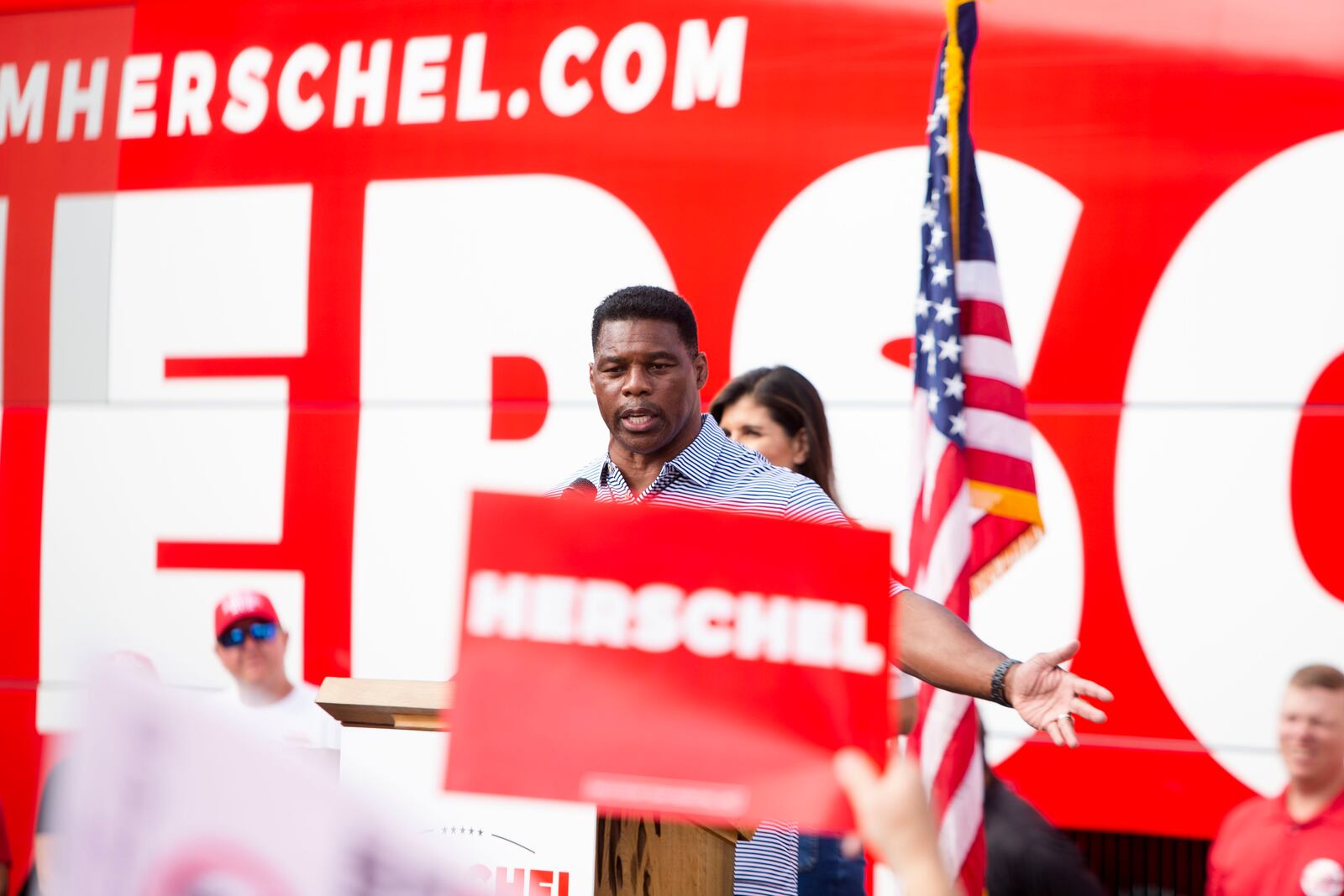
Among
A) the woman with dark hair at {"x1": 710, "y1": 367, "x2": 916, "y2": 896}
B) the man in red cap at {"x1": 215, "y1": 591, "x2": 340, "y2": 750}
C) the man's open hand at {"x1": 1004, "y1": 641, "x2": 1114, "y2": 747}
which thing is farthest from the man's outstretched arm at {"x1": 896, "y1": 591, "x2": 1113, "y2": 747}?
the man in red cap at {"x1": 215, "y1": 591, "x2": 340, "y2": 750}

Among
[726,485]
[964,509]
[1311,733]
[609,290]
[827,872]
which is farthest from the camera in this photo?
[609,290]

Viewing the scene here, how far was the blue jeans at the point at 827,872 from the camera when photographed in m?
2.97

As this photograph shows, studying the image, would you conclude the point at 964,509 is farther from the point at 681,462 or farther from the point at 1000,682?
the point at 1000,682

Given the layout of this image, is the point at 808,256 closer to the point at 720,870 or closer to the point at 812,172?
the point at 812,172

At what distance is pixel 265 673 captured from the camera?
14.6ft

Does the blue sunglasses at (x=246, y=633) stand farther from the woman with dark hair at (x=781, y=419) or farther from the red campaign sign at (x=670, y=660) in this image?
the red campaign sign at (x=670, y=660)

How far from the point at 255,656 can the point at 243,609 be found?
142 millimetres

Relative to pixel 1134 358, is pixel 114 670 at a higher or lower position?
lower

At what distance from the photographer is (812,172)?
4.11 meters

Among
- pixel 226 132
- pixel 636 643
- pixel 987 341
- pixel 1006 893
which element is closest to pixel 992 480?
pixel 987 341

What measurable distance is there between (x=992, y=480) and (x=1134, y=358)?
1.74ft

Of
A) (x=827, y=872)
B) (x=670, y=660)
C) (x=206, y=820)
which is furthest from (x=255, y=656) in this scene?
(x=206, y=820)

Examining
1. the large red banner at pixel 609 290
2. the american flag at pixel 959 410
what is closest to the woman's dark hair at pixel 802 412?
the american flag at pixel 959 410

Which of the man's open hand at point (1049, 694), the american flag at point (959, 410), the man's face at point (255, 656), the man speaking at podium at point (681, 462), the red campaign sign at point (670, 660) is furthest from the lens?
the man's face at point (255, 656)
